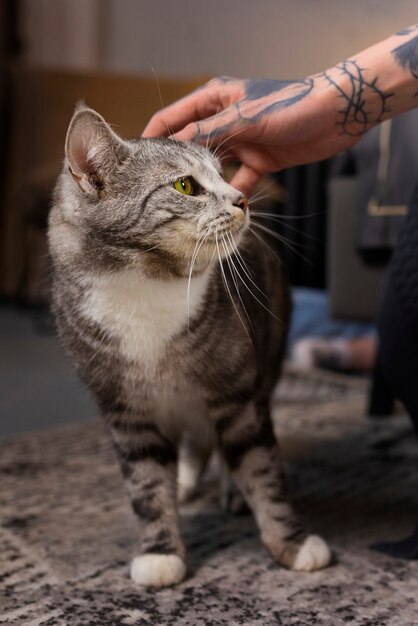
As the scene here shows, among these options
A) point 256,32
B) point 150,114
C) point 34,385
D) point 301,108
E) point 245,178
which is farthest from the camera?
point 34,385

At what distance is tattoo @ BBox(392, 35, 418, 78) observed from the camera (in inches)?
39.8

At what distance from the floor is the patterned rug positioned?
0.56 ft

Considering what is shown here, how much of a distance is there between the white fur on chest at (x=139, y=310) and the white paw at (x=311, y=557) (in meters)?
0.34

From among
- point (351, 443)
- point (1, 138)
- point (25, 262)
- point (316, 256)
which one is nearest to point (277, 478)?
point (351, 443)

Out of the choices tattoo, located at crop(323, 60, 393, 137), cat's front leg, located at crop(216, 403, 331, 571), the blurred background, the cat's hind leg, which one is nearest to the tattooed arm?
tattoo, located at crop(323, 60, 393, 137)

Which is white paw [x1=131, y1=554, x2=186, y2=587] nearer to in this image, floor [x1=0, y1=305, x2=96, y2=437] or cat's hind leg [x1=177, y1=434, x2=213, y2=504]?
cat's hind leg [x1=177, y1=434, x2=213, y2=504]

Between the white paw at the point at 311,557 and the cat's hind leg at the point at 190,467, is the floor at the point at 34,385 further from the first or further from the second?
the white paw at the point at 311,557

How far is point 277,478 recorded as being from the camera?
42.9 inches

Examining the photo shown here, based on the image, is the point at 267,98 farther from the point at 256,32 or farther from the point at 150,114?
the point at 256,32

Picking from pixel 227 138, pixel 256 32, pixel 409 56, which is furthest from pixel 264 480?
pixel 256 32

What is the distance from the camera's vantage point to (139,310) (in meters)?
1.00

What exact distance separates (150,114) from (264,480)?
2.22 ft

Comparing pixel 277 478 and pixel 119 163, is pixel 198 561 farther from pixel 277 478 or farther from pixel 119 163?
pixel 119 163

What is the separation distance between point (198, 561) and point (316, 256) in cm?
227
